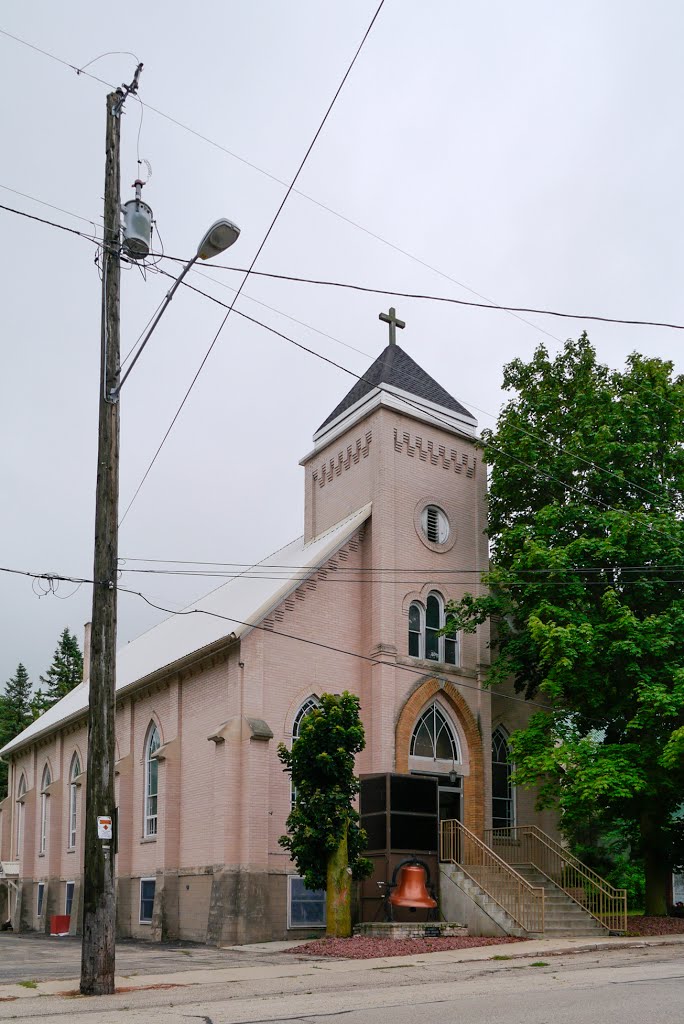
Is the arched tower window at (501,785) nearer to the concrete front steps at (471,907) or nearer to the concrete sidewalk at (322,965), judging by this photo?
the concrete front steps at (471,907)

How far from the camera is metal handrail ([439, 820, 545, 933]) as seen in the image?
2053 centimetres

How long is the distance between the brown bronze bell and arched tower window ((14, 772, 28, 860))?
22453 mm

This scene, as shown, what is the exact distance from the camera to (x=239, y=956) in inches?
745

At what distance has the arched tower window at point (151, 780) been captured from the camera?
27.9 meters

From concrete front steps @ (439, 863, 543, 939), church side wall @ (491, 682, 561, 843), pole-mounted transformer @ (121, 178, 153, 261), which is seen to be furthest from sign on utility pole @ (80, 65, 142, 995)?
church side wall @ (491, 682, 561, 843)

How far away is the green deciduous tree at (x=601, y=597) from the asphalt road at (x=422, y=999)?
6.67 metres

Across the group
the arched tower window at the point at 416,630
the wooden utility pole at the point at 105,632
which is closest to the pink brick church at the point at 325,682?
the arched tower window at the point at 416,630

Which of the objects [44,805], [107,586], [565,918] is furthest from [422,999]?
[44,805]

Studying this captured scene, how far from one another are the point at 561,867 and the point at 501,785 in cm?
296

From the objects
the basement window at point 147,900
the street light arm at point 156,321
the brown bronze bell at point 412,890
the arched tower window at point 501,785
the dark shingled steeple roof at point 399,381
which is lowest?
the basement window at point 147,900

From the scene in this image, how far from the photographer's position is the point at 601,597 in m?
23.3

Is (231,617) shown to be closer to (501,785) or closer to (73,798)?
(501,785)

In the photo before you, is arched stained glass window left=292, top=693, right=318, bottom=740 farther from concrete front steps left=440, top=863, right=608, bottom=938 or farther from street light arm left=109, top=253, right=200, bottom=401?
street light arm left=109, top=253, right=200, bottom=401

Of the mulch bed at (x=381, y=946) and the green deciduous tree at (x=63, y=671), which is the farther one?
the green deciduous tree at (x=63, y=671)
